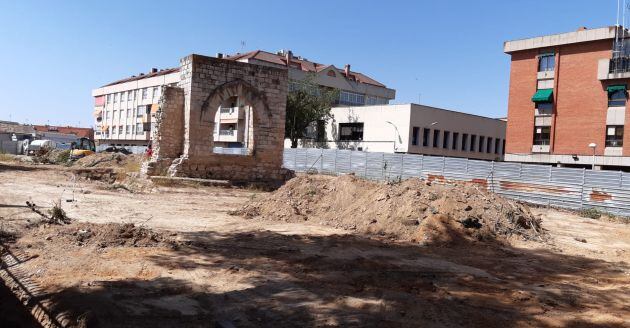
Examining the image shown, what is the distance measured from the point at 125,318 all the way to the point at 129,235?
395 centimetres

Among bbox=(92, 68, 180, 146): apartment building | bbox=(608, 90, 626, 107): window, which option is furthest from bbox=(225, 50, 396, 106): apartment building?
bbox=(608, 90, 626, 107): window

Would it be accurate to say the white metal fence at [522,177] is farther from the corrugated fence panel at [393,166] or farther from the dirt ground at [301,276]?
the dirt ground at [301,276]

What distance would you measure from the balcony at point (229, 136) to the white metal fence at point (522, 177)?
20.4 m

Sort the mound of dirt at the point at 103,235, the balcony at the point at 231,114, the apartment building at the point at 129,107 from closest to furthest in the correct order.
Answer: the mound of dirt at the point at 103,235 → the balcony at the point at 231,114 → the apartment building at the point at 129,107

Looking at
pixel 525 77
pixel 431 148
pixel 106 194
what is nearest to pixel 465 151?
pixel 431 148

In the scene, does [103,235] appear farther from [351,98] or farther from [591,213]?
[351,98]

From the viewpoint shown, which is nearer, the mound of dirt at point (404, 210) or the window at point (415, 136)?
the mound of dirt at point (404, 210)

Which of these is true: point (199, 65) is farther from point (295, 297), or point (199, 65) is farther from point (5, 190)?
point (295, 297)

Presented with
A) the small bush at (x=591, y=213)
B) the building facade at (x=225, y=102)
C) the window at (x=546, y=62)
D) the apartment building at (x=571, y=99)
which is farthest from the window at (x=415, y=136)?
the small bush at (x=591, y=213)

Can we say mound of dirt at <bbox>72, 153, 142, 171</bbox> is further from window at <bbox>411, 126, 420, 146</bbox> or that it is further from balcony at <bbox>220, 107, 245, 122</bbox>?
window at <bbox>411, 126, 420, 146</bbox>

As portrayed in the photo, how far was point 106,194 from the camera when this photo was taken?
1642 centimetres

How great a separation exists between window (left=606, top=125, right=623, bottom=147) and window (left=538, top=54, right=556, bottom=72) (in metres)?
7.03

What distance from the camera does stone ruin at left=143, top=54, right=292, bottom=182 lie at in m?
21.0

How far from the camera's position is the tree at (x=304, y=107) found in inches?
1925
